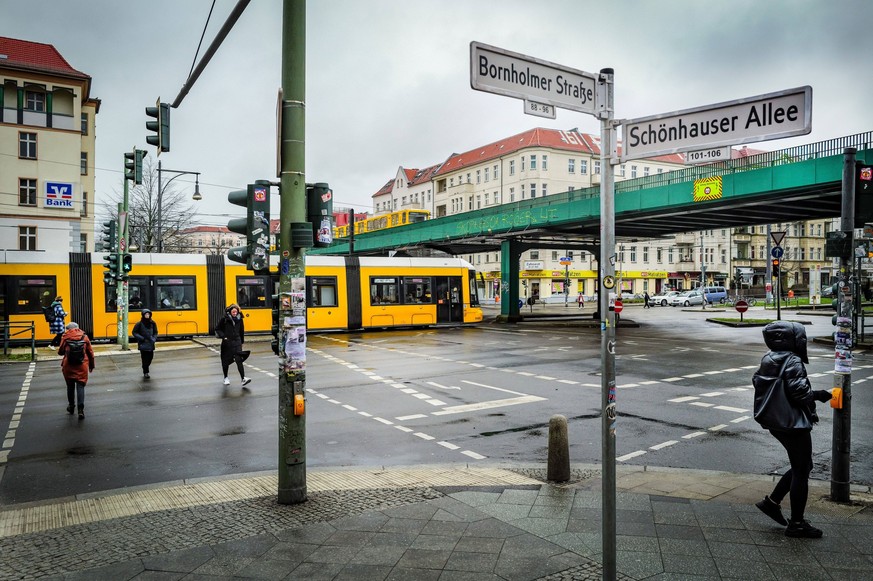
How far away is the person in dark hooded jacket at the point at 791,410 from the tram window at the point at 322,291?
2427cm

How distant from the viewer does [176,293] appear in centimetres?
2564

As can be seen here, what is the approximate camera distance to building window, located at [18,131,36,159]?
41156 millimetres

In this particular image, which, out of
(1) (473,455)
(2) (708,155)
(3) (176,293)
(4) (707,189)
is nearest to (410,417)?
(1) (473,455)

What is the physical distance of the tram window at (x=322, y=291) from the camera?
92.9 feet

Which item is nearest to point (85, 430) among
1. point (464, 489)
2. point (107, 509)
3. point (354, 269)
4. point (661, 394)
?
point (107, 509)

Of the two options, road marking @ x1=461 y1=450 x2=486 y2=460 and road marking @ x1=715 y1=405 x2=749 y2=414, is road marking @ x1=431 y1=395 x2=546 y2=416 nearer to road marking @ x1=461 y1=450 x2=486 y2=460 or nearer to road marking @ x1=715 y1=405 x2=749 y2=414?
road marking @ x1=461 y1=450 x2=486 y2=460

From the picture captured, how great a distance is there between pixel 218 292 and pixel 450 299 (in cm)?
1160

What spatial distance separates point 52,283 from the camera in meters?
23.4

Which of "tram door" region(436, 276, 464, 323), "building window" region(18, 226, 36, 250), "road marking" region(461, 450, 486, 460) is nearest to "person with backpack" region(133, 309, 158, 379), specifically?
"road marking" region(461, 450, 486, 460)

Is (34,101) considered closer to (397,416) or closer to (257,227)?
(397,416)

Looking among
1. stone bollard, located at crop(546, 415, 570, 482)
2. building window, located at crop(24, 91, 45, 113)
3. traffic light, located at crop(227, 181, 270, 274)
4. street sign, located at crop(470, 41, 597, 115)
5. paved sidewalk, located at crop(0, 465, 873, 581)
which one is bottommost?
paved sidewalk, located at crop(0, 465, 873, 581)

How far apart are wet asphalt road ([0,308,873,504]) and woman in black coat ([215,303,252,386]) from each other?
1.39 ft

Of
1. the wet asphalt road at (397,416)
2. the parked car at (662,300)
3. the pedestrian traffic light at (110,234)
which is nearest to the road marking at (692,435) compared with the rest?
the wet asphalt road at (397,416)

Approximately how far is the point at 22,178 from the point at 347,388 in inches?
1490
